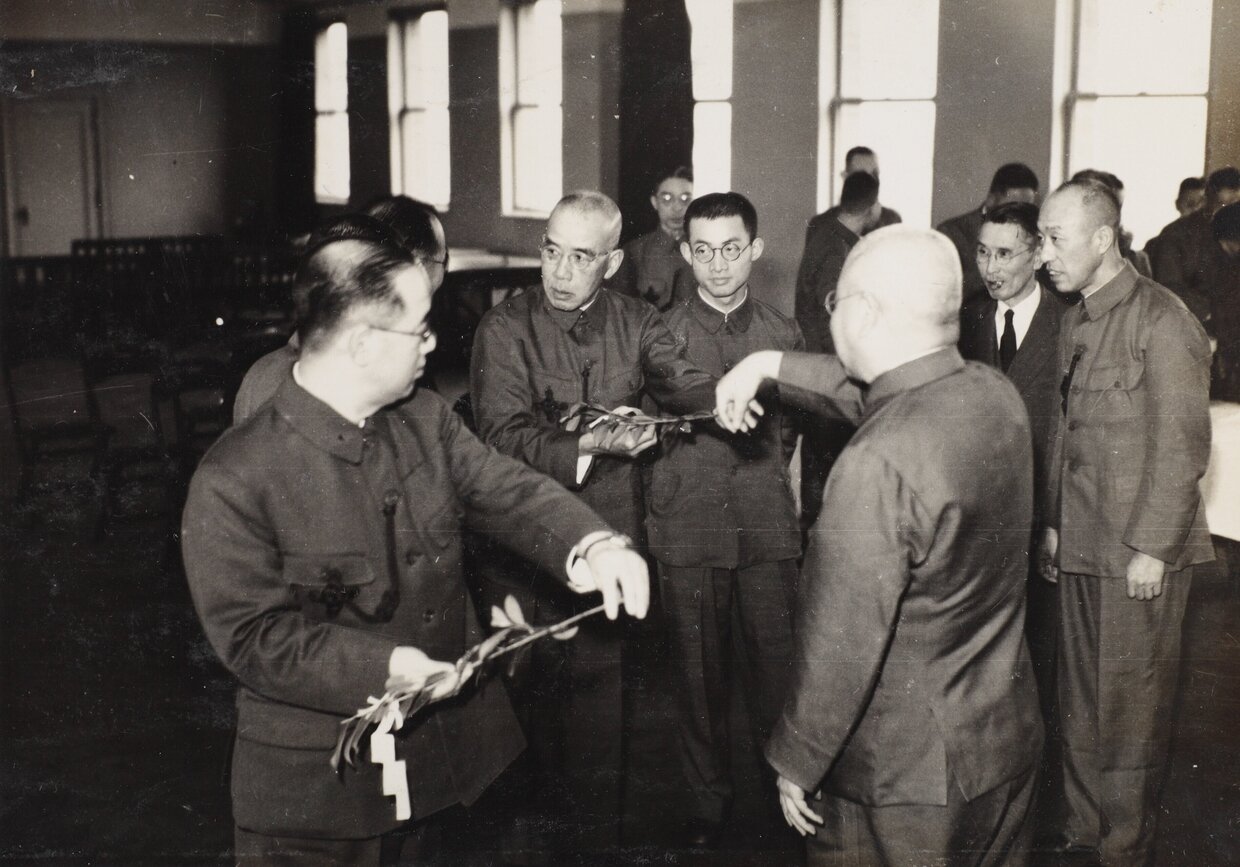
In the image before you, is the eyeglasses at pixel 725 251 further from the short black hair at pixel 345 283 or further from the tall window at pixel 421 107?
the tall window at pixel 421 107

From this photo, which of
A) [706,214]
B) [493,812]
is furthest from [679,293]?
[493,812]

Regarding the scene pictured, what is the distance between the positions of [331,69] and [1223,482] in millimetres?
7339

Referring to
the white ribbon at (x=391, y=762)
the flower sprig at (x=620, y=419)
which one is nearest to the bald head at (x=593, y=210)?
the flower sprig at (x=620, y=419)

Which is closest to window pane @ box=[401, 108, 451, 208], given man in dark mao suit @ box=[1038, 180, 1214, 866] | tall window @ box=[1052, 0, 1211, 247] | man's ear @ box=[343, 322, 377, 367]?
tall window @ box=[1052, 0, 1211, 247]

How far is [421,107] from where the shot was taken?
8.85 m

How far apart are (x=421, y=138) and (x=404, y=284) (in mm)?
7913

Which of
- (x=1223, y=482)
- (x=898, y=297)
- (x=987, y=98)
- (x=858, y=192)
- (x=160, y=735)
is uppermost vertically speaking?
(x=987, y=98)

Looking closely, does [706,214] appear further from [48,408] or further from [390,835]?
[48,408]

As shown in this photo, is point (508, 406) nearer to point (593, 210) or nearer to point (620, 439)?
point (620, 439)

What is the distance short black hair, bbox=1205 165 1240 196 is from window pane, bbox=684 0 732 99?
3498mm

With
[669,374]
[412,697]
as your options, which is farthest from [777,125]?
[412,697]

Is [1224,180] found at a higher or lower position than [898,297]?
higher

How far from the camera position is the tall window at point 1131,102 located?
19.1ft

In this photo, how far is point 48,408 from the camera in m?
4.74
